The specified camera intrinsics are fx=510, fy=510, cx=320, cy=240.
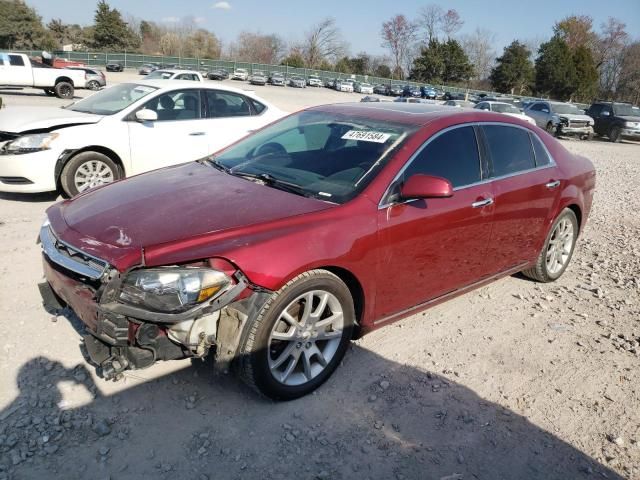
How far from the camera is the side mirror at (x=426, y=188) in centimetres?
314

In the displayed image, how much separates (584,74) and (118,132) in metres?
61.6

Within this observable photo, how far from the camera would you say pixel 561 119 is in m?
23.6

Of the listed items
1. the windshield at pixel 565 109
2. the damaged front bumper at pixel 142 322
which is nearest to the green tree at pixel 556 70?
the windshield at pixel 565 109

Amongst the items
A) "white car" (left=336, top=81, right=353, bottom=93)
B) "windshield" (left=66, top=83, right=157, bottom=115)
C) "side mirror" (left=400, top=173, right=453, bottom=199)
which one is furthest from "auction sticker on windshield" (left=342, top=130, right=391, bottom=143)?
"white car" (left=336, top=81, right=353, bottom=93)

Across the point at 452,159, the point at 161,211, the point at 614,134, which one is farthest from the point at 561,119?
the point at 161,211

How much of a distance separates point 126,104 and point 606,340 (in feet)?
20.4

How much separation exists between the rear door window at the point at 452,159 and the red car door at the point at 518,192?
21 cm

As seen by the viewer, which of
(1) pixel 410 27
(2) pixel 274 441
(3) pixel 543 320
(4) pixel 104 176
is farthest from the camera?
(1) pixel 410 27

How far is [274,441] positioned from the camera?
2678 millimetres

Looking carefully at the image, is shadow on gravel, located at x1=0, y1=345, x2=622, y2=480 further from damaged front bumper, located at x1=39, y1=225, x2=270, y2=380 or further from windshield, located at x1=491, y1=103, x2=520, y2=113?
windshield, located at x1=491, y1=103, x2=520, y2=113

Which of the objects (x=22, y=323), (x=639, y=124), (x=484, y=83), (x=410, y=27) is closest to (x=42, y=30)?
(x=410, y=27)

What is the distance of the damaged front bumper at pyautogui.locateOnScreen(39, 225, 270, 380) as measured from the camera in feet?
8.18

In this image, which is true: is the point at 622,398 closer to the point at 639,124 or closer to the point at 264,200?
the point at 264,200

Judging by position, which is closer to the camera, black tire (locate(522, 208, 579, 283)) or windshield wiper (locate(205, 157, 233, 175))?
windshield wiper (locate(205, 157, 233, 175))
